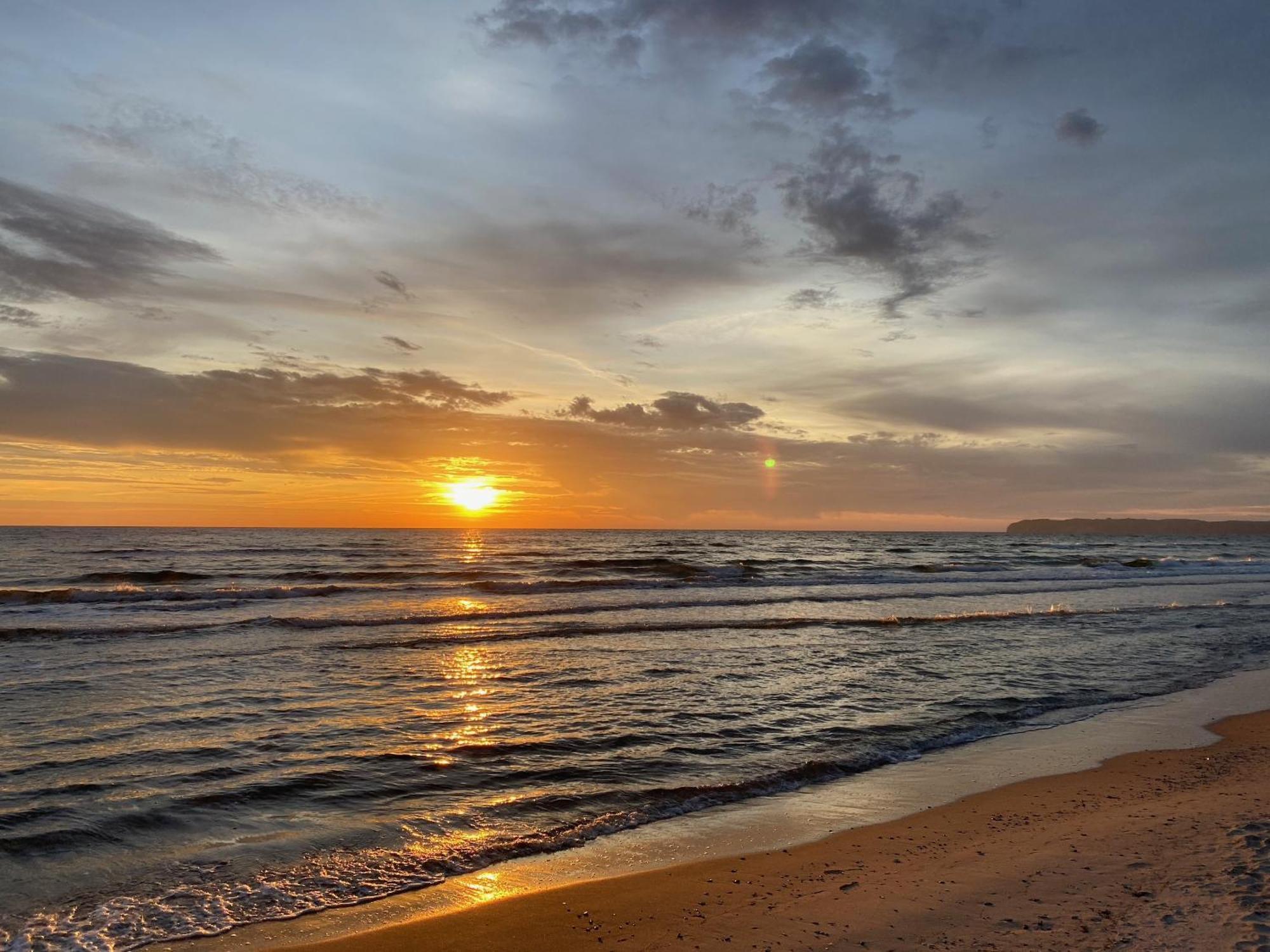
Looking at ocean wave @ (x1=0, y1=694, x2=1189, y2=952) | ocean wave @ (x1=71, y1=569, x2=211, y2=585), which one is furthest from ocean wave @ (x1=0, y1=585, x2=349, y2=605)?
ocean wave @ (x1=0, y1=694, x2=1189, y2=952)

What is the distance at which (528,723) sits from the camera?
12070mm

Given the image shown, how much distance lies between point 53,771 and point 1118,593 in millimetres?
44746

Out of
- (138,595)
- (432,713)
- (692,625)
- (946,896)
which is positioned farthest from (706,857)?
(138,595)

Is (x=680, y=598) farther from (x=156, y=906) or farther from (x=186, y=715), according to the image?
(x=156, y=906)

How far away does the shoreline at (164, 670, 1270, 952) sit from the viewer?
557 cm

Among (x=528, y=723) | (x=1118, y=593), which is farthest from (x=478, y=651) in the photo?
(x=1118, y=593)

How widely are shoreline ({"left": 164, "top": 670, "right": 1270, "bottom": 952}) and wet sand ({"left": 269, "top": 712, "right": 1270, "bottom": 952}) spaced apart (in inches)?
1.2

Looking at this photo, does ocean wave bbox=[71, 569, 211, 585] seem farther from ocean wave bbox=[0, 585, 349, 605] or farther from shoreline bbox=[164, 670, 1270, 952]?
shoreline bbox=[164, 670, 1270, 952]

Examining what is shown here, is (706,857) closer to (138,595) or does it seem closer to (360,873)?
(360,873)

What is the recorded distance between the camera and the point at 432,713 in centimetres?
1280

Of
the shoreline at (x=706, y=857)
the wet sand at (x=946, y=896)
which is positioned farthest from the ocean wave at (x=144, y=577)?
the wet sand at (x=946, y=896)

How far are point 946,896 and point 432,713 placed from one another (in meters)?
9.04

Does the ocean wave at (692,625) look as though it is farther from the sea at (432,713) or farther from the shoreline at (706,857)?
the shoreline at (706,857)

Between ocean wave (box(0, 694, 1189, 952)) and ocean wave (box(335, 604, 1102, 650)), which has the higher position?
ocean wave (box(0, 694, 1189, 952))
